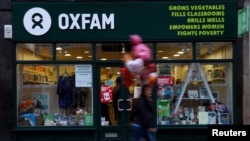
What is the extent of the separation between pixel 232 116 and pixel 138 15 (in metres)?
3.68

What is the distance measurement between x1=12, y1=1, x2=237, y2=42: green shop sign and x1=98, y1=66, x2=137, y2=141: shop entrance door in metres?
1.03

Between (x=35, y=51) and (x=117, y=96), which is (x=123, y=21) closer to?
(x=117, y=96)

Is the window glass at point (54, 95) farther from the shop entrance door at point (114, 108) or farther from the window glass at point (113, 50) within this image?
the window glass at point (113, 50)

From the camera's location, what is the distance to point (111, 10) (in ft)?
47.9

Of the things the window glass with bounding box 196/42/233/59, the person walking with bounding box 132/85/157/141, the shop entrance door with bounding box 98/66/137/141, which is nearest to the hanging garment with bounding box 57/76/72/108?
the shop entrance door with bounding box 98/66/137/141

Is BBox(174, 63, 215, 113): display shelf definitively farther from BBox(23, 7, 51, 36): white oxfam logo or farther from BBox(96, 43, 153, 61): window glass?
BBox(23, 7, 51, 36): white oxfam logo

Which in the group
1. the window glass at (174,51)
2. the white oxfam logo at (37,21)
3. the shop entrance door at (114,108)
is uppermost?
the white oxfam logo at (37,21)

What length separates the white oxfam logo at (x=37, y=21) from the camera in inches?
570

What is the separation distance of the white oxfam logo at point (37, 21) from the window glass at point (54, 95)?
0.93 metres

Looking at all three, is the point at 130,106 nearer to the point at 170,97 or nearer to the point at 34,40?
the point at 170,97

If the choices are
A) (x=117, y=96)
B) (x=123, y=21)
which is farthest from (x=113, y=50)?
(x=117, y=96)

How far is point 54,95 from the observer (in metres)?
14.7

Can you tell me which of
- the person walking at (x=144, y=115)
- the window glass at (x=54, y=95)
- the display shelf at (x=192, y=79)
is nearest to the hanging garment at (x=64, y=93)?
the window glass at (x=54, y=95)

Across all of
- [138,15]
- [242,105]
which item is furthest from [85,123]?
[242,105]
